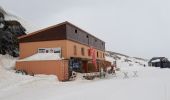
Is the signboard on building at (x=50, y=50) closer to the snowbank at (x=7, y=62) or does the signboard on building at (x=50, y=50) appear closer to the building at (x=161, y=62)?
the snowbank at (x=7, y=62)

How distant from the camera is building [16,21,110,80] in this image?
1192 inches

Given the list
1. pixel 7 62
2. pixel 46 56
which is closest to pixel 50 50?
pixel 46 56

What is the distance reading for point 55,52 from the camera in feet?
113

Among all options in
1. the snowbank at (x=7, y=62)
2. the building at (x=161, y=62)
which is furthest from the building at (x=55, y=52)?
the building at (x=161, y=62)

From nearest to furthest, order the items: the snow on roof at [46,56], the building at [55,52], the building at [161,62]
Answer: the building at [55,52], the snow on roof at [46,56], the building at [161,62]

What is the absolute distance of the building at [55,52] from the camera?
30281 millimetres

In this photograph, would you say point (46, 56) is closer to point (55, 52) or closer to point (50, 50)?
point (55, 52)

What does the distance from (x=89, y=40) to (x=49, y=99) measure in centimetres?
3121

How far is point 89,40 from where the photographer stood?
45156 millimetres

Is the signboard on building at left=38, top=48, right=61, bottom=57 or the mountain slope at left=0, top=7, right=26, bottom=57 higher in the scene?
the mountain slope at left=0, top=7, right=26, bottom=57

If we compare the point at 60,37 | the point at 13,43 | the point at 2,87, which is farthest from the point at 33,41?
the point at 2,87

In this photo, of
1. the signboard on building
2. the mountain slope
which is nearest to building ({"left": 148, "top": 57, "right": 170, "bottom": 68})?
the mountain slope

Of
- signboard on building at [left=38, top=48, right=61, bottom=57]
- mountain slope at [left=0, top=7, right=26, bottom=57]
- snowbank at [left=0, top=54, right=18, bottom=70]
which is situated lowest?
snowbank at [left=0, top=54, right=18, bottom=70]

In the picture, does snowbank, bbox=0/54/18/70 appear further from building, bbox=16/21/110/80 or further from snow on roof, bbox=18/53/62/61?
snow on roof, bbox=18/53/62/61
